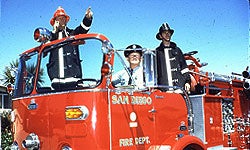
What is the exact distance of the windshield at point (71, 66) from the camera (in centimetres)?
400

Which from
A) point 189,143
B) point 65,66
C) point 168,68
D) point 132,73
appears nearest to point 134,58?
point 132,73

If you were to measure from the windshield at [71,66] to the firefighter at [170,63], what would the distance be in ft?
4.96

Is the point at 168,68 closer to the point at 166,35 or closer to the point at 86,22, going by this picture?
the point at 166,35

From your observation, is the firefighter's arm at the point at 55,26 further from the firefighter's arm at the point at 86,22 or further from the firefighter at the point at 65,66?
the firefighter at the point at 65,66

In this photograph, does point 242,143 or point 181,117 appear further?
point 242,143

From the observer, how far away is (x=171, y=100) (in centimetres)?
468

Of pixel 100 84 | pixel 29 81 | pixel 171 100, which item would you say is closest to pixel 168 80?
pixel 171 100

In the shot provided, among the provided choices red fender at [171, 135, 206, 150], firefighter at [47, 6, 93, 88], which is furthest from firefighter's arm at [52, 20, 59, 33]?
red fender at [171, 135, 206, 150]

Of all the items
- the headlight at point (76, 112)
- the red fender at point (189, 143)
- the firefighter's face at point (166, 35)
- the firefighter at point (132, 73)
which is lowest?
the red fender at point (189, 143)

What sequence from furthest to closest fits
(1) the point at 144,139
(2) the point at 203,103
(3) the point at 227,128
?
(3) the point at 227,128, (2) the point at 203,103, (1) the point at 144,139

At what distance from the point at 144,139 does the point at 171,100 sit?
778 mm

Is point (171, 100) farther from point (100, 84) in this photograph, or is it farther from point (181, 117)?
point (100, 84)

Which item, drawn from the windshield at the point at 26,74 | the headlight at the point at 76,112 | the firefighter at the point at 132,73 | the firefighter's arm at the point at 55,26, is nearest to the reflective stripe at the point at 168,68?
the firefighter at the point at 132,73

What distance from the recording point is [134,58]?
15.1ft
